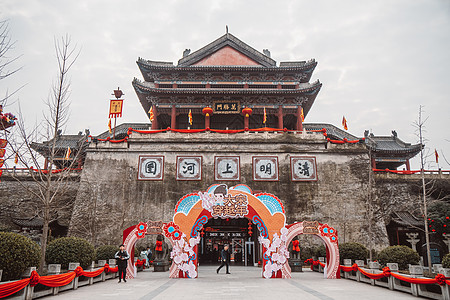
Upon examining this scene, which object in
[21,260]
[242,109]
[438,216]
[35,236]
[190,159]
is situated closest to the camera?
[21,260]

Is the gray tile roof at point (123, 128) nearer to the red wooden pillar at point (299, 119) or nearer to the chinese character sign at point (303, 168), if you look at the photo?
the red wooden pillar at point (299, 119)

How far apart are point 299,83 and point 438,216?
14.3 metres

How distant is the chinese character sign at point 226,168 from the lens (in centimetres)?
2166

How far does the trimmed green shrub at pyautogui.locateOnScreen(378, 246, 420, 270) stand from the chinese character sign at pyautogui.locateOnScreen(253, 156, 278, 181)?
10.2m

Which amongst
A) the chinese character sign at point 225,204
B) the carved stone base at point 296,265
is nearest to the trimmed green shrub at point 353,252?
the carved stone base at point 296,265

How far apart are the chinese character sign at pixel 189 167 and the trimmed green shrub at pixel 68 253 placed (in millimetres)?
10894

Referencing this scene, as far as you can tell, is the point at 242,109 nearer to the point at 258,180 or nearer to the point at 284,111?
the point at 284,111

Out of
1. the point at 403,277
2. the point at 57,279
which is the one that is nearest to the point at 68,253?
the point at 57,279

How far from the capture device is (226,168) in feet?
71.7

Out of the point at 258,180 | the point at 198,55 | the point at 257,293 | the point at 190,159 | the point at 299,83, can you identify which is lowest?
the point at 257,293

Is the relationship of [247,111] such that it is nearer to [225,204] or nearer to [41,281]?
[225,204]

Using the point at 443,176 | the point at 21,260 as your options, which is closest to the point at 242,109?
the point at 443,176

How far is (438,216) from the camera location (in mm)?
18984

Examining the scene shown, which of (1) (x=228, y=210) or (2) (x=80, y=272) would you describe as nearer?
(2) (x=80, y=272)
